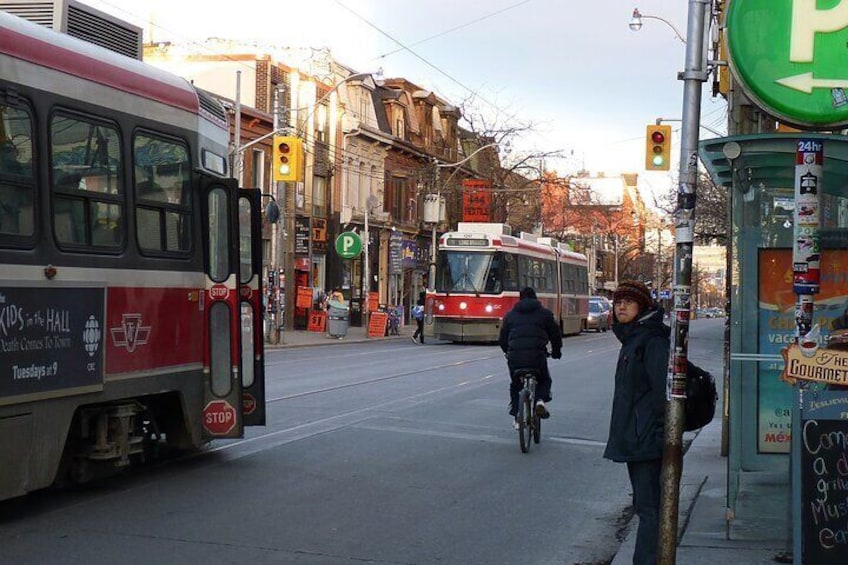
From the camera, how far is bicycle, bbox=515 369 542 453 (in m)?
11.6

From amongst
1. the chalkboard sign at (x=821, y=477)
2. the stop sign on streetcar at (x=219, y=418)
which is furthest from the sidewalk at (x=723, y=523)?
the stop sign on streetcar at (x=219, y=418)

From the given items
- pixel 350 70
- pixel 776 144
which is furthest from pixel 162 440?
pixel 350 70

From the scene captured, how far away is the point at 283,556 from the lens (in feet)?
22.8

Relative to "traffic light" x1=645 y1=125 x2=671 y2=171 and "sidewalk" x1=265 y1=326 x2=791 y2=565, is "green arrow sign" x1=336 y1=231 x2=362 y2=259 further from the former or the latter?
"sidewalk" x1=265 y1=326 x2=791 y2=565

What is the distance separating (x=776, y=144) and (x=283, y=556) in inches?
168

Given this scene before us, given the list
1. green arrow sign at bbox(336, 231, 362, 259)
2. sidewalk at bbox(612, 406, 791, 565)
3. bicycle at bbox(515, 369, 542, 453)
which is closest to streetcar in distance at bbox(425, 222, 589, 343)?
green arrow sign at bbox(336, 231, 362, 259)

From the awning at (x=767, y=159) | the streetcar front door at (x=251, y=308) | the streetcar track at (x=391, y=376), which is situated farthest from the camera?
the streetcar track at (x=391, y=376)

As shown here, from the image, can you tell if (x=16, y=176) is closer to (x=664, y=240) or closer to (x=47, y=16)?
(x=47, y=16)

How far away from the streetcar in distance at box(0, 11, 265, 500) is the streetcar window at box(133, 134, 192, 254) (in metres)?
0.02

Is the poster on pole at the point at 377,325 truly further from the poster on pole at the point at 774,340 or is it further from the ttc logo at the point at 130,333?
the poster on pole at the point at 774,340

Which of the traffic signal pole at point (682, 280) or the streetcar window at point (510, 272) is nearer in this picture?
the traffic signal pole at point (682, 280)

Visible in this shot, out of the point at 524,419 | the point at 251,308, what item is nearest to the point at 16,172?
the point at 251,308

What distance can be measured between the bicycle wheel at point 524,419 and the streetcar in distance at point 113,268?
304 cm

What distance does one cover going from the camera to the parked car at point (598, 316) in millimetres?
57250
